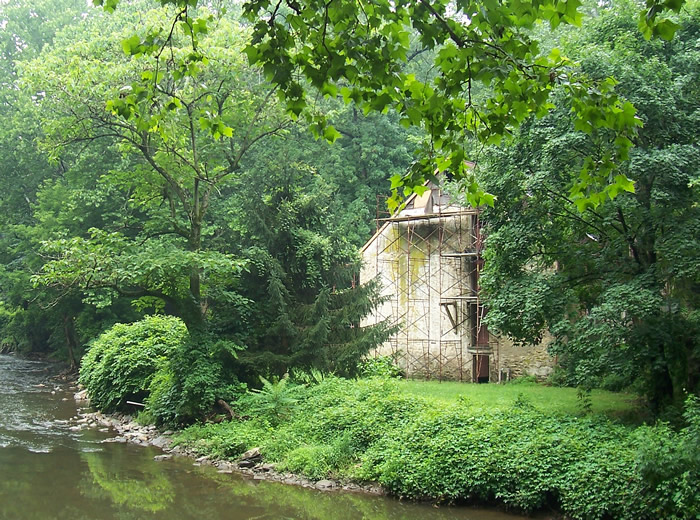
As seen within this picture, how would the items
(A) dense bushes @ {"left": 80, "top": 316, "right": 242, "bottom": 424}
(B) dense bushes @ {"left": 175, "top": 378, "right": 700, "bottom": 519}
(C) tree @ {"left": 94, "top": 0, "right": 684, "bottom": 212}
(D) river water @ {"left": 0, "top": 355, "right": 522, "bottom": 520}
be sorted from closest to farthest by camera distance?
(C) tree @ {"left": 94, "top": 0, "right": 684, "bottom": 212}, (B) dense bushes @ {"left": 175, "top": 378, "right": 700, "bottom": 519}, (D) river water @ {"left": 0, "top": 355, "right": 522, "bottom": 520}, (A) dense bushes @ {"left": 80, "top": 316, "right": 242, "bottom": 424}

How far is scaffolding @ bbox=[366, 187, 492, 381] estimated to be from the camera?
79.2 feet

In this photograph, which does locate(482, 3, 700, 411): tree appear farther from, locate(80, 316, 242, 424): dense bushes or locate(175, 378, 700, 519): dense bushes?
locate(80, 316, 242, 424): dense bushes

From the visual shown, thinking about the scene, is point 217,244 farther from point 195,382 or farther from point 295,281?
point 195,382

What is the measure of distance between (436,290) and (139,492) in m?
15.6

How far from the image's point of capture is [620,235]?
1284 cm

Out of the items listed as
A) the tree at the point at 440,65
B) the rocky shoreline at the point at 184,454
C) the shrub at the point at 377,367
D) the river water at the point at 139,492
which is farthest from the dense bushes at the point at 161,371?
the tree at the point at 440,65

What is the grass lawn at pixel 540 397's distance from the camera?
13.2 m

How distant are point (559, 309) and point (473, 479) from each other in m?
4.16

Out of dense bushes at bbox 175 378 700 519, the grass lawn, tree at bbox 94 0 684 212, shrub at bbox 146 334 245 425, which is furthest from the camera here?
shrub at bbox 146 334 245 425

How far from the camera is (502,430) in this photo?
10.9 m

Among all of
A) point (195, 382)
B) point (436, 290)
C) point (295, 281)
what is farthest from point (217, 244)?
point (436, 290)

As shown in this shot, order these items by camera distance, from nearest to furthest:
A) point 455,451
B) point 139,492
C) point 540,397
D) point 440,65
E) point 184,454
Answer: point 440,65 < point 455,451 < point 139,492 < point 184,454 < point 540,397

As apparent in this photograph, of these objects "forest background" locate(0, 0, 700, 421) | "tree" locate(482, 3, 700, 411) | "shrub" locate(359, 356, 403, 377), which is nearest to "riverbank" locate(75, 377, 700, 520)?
"forest background" locate(0, 0, 700, 421)

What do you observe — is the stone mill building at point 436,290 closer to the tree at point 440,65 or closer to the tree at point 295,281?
the tree at point 295,281
